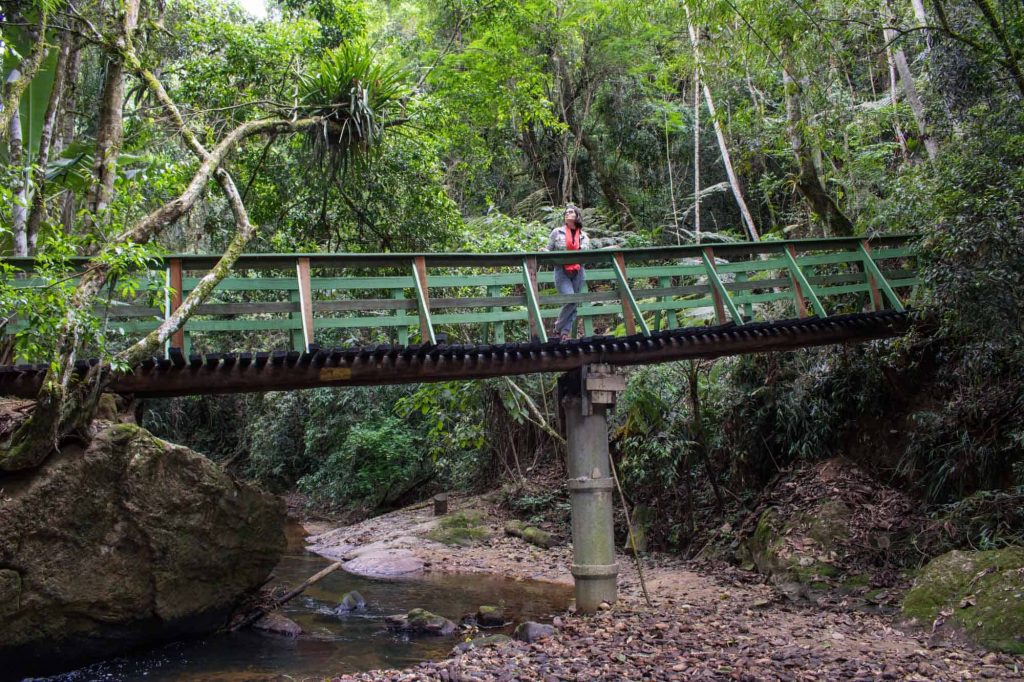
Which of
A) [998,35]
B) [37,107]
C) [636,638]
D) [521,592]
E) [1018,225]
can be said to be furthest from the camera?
[521,592]

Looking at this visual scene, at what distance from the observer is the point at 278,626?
10125 mm

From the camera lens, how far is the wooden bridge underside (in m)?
8.23

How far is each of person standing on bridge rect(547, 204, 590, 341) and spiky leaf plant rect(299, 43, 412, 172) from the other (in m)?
2.78

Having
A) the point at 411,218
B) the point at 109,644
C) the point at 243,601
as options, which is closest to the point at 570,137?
the point at 411,218

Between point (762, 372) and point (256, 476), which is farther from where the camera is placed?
point (256, 476)

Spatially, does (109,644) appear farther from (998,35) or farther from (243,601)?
(998,35)

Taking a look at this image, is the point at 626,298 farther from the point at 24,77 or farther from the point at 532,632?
the point at 24,77

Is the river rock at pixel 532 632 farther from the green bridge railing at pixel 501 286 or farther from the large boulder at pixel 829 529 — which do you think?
the large boulder at pixel 829 529

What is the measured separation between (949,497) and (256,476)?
1992cm

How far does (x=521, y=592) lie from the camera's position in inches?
489

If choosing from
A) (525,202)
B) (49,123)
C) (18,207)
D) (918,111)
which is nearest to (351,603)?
(18,207)

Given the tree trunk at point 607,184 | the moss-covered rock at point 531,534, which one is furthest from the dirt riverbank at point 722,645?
the tree trunk at point 607,184

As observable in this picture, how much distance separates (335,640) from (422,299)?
423 cm

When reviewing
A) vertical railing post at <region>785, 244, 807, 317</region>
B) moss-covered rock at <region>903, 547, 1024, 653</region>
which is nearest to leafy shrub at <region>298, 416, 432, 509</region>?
vertical railing post at <region>785, 244, 807, 317</region>
